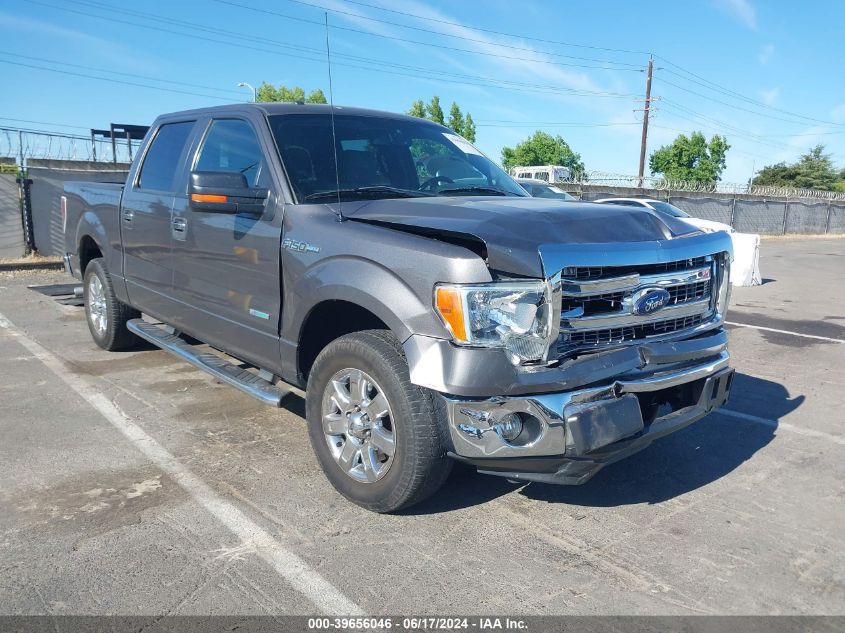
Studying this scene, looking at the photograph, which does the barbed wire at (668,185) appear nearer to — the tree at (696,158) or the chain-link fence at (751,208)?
the chain-link fence at (751,208)

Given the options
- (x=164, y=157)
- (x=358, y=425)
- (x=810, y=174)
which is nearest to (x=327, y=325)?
(x=358, y=425)

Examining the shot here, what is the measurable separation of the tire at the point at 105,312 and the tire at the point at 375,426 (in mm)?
3371

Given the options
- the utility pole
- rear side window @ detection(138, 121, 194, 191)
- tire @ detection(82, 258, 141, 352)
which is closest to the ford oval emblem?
rear side window @ detection(138, 121, 194, 191)

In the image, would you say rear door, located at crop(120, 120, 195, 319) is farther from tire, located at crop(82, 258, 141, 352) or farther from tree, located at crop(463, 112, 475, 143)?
tree, located at crop(463, 112, 475, 143)

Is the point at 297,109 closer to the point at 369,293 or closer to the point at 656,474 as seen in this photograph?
the point at 369,293

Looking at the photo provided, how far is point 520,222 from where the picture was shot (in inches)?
125

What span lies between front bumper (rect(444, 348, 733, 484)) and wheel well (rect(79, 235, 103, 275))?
496 centimetres

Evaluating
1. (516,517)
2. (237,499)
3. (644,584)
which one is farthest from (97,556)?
(644,584)

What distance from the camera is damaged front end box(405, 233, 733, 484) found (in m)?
2.90

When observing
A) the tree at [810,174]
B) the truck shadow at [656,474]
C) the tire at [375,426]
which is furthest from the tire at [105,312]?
the tree at [810,174]

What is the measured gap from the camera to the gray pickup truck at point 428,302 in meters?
2.93

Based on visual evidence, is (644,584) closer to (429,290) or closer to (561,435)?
(561,435)

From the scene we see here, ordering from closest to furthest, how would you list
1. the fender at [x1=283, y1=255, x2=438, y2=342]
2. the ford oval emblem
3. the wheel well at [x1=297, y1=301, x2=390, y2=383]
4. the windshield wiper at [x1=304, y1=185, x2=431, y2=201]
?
the fender at [x1=283, y1=255, x2=438, y2=342], the ford oval emblem, the wheel well at [x1=297, y1=301, x2=390, y2=383], the windshield wiper at [x1=304, y1=185, x2=431, y2=201]

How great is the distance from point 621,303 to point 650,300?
0.16m
